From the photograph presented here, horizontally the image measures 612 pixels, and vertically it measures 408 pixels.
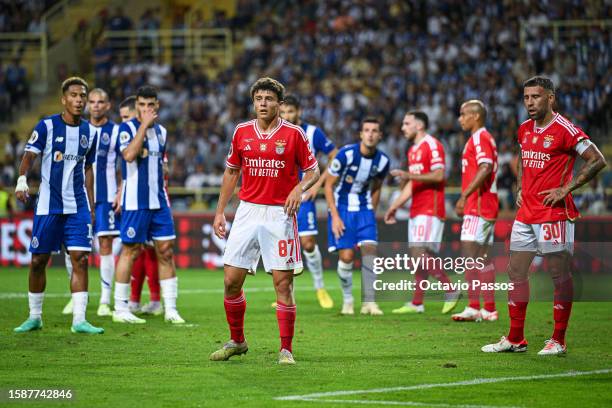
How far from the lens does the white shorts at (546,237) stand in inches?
402

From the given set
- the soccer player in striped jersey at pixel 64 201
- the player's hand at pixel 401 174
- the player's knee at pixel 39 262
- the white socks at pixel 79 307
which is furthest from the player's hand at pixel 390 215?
the player's knee at pixel 39 262

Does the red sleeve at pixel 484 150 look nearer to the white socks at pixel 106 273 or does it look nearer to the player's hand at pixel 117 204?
the player's hand at pixel 117 204

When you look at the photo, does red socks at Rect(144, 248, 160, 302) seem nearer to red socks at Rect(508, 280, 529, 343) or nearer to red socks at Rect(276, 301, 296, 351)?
red socks at Rect(276, 301, 296, 351)

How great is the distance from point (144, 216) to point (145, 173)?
1.71 feet

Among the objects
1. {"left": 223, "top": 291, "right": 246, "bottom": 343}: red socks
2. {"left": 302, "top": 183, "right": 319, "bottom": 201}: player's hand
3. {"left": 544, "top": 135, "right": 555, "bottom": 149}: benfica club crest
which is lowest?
{"left": 223, "top": 291, "right": 246, "bottom": 343}: red socks

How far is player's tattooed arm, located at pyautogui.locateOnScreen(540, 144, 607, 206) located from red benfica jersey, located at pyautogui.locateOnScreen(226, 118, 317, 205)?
2240 millimetres

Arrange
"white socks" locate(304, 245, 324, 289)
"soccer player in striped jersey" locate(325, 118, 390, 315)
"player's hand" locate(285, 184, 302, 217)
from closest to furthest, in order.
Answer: "player's hand" locate(285, 184, 302, 217), "soccer player in striped jersey" locate(325, 118, 390, 315), "white socks" locate(304, 245, 324, 289)

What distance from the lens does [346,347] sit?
35.2ft

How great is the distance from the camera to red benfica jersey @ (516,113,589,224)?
33.4 ft

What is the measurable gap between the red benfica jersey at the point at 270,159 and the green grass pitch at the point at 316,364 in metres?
1.51

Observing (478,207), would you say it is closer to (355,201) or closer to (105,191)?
(355,201)

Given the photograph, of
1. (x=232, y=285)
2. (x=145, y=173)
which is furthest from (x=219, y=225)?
(x=145, y=173)

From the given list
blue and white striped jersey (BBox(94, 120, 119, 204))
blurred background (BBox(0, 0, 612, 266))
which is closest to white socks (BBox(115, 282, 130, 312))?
blue and white striped jersey (BBox(94, 120, 119, 204))

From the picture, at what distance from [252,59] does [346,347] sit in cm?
2130
